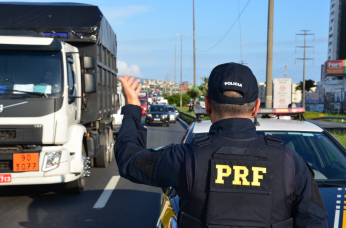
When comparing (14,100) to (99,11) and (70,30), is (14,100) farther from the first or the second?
(99,11)

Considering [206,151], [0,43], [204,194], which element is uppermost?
[0,43]

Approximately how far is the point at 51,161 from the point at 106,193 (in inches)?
69.1

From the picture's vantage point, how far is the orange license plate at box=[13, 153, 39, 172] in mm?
6879

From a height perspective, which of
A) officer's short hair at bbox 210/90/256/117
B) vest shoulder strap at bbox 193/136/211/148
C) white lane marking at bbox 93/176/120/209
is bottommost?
white lane marking at bbox 93/176/120/209

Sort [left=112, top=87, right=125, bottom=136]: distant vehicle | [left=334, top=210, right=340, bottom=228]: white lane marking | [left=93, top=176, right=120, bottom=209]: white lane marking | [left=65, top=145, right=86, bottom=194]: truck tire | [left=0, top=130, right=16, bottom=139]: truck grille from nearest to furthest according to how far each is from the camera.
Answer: [left=334, top=210, right=340, bottom=228]: white lane marking < [left=0, top=130, right=16, bottom=139]: truck grille < [left=93, top=176, right=120, bottom=209]: white lane marking < [left=65, top=145, right=86, bottom=194]: truck tire < [left=112, top=87, right=125, bottom=136]: distant vehicle

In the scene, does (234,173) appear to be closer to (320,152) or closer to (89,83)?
(320,152)

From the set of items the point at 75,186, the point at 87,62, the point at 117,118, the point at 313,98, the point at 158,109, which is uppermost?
the point at 87,62

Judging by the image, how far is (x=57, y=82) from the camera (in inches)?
287

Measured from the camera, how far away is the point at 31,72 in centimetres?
723

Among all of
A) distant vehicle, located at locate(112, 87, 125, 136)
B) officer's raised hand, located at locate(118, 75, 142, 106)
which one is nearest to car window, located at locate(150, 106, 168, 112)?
distant vehicle, located at locate(112, 87, 125, 136)

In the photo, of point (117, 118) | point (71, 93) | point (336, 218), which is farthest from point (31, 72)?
point (117, 118)

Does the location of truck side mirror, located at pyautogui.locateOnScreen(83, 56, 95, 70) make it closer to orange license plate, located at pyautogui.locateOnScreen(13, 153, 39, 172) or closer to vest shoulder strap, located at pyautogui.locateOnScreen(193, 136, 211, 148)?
orange license plate, located at pyautogui.locateOnScreen(13, 153, 39, 172)

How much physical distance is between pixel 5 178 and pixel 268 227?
18.9 ft

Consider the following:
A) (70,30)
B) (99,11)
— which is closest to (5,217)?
(70,30)
